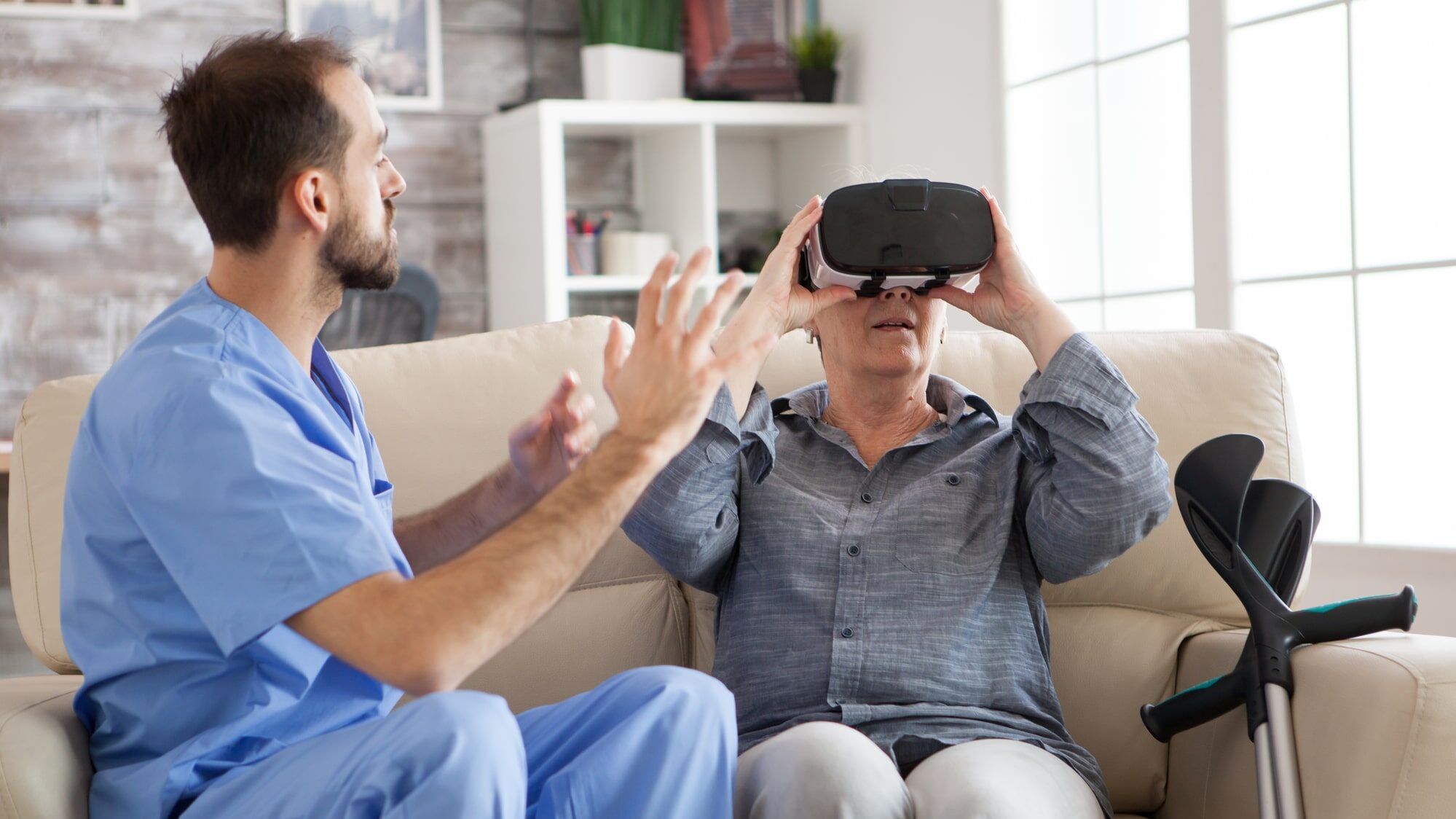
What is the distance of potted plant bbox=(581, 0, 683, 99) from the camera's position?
3584 millimetres

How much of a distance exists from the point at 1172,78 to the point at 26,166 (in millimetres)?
2618

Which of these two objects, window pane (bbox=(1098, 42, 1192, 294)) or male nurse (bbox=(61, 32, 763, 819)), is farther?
window pane (bbox=(1098, 42, 1192, 294))

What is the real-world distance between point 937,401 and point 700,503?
39 cm

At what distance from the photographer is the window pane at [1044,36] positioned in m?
3.01

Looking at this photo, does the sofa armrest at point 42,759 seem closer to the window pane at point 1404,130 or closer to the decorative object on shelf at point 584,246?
the window pane at point 1404,130

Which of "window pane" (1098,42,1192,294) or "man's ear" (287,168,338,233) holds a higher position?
"window pane" (1098,42,1192,294)

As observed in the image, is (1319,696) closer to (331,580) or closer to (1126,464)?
(1126,464)

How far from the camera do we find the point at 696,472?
1.62 m

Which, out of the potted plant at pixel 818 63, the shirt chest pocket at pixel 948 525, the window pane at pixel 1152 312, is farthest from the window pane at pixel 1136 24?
the shirt chest pocket at pixel 948 525

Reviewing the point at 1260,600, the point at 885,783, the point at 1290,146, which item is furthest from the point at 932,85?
the point at 885,783

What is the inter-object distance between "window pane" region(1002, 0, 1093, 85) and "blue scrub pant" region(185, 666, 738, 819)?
84.6 inches

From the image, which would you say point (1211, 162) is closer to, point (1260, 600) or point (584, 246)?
point (1260, 600)

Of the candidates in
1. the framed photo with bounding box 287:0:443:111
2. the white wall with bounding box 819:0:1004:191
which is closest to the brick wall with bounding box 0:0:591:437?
the framed photo with bounding box 287:0:443:111

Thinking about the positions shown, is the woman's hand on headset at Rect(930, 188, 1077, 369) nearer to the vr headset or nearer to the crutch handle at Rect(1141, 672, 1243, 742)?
the vr headset
